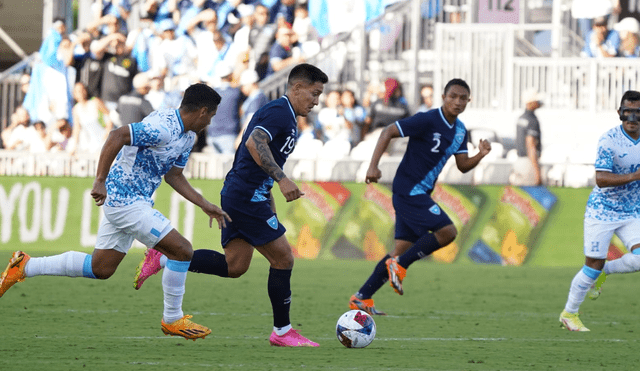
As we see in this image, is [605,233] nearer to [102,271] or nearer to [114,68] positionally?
[102,271]

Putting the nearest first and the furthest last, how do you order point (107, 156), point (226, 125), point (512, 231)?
point (107, 156) < point (512, 231) < point (226, 125)

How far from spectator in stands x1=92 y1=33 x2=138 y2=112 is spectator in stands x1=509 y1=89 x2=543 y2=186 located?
721cm

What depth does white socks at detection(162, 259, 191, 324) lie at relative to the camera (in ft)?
23.4

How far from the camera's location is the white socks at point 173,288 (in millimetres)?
7117

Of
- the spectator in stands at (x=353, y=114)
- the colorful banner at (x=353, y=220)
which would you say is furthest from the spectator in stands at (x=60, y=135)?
the spectator in stands at (x=353, y=114)

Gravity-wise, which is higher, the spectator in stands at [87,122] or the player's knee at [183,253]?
the spectator in stands at [87,122]

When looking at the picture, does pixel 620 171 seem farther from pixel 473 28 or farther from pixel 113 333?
pixel 473 28

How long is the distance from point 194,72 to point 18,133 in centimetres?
349

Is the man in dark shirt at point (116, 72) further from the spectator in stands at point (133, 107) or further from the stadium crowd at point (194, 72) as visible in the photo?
the spectator in stands at point (133, 107)

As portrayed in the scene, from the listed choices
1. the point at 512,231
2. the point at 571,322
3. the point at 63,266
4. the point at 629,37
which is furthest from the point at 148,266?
the point at 629,37

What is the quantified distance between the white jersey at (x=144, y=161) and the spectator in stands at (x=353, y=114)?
→ 10.8 metres

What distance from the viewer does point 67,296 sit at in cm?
1052

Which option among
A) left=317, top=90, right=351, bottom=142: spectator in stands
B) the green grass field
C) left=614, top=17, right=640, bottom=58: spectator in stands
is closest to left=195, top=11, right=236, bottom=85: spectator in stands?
left=317, top=90, right=351, bottom=142: spectator in stands

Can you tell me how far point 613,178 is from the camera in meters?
8.14
